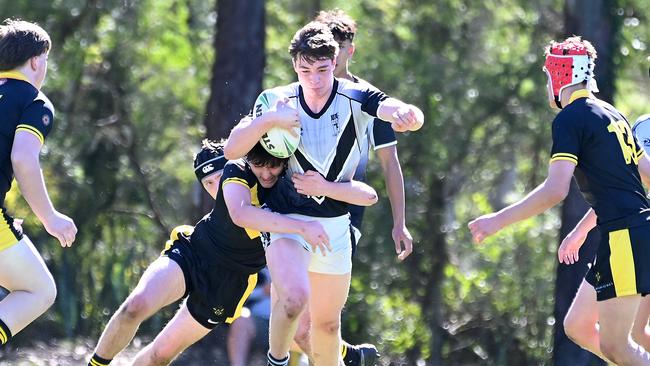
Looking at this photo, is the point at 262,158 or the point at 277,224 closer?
the point at 277,224

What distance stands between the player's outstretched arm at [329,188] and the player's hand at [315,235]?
0.52ft

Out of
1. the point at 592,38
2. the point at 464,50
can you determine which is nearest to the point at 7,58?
the point at 592,38

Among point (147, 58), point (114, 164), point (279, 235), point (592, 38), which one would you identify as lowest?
point (114, 164)

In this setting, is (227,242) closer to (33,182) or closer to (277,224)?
(277,224)

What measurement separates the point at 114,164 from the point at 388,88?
3124mm

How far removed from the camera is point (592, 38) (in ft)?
34.2

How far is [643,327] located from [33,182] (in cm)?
346

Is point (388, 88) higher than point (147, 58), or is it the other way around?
point (388, 88)

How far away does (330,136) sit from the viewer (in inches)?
233

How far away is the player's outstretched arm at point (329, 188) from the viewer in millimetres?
5832

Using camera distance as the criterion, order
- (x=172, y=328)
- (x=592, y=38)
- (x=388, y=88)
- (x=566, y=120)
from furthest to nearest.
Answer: (x=388, y=88)
(x=592, y=38)
(x=172, y=328)
(x=566, y=120)

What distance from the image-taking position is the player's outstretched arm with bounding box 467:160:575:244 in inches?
225

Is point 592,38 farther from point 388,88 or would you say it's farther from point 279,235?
point 279,235

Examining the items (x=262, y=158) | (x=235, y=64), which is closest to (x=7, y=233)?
(x=262, y=158)
